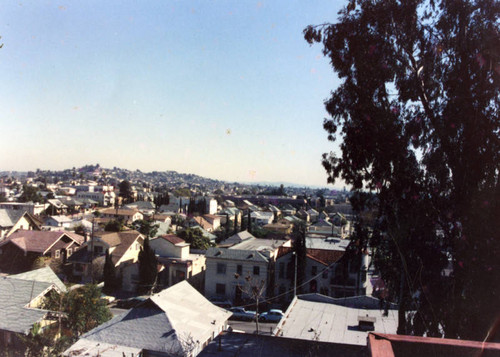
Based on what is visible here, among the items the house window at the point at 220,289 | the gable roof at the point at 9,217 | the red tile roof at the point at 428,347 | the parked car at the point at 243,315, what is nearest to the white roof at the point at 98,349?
the red tile roof at the point at 428,347

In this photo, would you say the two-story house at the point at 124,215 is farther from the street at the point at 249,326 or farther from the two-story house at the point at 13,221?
the street at the point at 249,326

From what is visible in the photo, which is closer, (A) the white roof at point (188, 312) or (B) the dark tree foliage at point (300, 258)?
(A) the white roof at point (188, 312)

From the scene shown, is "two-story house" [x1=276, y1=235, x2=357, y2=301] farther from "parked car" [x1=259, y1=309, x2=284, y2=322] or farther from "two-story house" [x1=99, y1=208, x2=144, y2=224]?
"two-story house" [x1=99, y1=208, x2=144, y2=224]

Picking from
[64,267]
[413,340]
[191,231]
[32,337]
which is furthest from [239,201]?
[413,340]

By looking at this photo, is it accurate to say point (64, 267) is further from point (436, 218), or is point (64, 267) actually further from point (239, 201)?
point (239, 201)

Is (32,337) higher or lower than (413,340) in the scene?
lower

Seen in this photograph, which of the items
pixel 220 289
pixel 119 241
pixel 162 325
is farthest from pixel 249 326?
pixel 119 241
